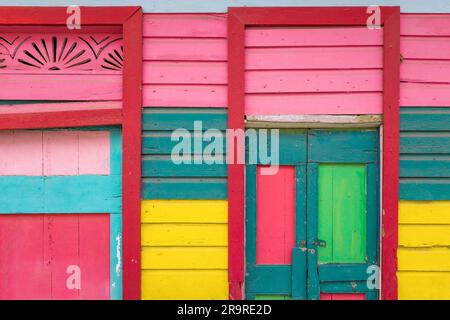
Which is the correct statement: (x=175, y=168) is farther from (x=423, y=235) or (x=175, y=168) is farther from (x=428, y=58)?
(x=428, y=58)

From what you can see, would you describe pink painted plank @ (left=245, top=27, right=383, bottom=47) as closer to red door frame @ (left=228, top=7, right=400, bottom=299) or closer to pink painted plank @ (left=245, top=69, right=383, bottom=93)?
red door frame @ (left=228, top=7, right=400, bottom=299)

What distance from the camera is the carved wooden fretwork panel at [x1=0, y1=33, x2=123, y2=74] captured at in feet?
12.3

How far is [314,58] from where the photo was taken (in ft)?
12.2

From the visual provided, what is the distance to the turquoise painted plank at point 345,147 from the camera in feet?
12.3

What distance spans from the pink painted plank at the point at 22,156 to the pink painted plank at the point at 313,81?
73.4 inches

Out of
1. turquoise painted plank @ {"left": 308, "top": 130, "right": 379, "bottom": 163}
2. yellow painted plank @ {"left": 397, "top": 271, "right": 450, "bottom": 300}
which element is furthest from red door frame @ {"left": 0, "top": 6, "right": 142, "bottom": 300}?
yellow painted plank @ {"left": 397, "top": 271, "right": 450, "bottom": 300}

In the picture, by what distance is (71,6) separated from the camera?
3691 mm

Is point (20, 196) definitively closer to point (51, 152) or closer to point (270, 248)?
point (51, 152)

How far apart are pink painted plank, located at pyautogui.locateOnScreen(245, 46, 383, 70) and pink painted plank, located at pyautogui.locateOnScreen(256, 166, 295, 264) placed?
869mm

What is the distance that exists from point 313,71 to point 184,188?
57.6 inches

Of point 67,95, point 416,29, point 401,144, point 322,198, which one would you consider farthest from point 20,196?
point 416,29

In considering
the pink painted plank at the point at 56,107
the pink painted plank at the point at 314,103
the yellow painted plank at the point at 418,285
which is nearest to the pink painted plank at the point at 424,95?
the pink painted plank at the point at 314,103

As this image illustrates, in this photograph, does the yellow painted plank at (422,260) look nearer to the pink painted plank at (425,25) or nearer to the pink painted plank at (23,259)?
the pink painted plank at (425,25)

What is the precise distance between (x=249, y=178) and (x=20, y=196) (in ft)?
6.39
